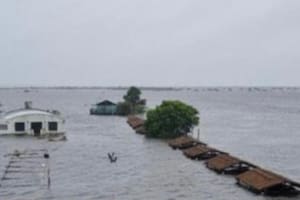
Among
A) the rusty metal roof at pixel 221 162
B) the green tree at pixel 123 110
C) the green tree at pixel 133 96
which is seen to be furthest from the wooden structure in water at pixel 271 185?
the green tree at pixel 133 96

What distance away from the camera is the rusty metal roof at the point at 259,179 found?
4984 centimetres

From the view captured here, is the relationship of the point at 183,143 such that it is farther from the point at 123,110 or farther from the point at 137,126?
the point at 123,110

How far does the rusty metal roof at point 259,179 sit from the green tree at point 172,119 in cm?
3431

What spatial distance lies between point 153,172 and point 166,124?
30217 mm

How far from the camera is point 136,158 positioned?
72375 mm

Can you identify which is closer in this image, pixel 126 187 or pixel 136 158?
pixel 126 187

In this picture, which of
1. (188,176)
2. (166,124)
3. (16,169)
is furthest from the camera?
(166,124)

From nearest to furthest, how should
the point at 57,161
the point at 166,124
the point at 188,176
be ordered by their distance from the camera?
the point at 188,176, the point at 57,161, the point at 166,124

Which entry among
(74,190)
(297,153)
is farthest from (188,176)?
(297,153)

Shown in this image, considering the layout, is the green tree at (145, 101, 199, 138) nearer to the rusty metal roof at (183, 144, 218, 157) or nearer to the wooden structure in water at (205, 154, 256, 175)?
the rusty metal roof at (183, 144, 218, 157)

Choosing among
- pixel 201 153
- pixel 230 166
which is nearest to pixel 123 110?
pixel 201 153

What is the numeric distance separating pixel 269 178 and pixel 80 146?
3926 centimetres

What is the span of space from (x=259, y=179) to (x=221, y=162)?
11.1m

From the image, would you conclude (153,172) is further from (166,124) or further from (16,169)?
(166,124)
